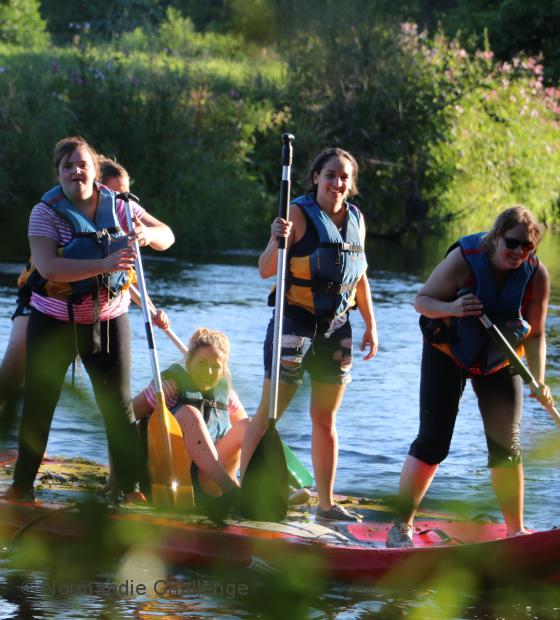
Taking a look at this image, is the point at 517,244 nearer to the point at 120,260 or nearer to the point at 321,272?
the point at 321,272

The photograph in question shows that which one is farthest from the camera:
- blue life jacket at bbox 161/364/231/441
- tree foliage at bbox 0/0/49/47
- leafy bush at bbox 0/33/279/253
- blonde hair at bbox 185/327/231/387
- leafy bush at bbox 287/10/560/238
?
leafy bush at bbox 287/10/560/238

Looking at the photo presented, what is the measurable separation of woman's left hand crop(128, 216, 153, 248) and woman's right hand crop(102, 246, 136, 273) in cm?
5

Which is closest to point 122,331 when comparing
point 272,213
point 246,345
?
point 246,345

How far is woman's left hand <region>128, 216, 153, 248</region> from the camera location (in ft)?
11.4

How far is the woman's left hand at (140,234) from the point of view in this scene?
3484 mm

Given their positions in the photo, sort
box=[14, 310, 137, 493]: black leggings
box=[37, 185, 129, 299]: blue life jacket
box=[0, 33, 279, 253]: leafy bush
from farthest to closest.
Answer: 1. box=[0, 33, 279, 253]: leafy bush
2. box=[37, 185, 129, 299]: blue life jacket
3. box=[14, 310, 137, 493]: black leggings

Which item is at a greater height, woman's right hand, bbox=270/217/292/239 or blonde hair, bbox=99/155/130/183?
blonde hair, bbox=99/155/130/183

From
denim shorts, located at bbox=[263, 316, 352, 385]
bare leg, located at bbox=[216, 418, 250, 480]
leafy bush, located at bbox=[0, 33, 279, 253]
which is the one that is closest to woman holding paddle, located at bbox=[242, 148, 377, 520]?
denim shorts, located at bbox=[263, 316, 352, 385]

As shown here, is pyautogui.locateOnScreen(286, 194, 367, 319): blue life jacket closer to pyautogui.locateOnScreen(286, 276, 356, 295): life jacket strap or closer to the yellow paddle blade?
pyautogui.locateOnScreen(286, 276, 356, 295): life jacket strap

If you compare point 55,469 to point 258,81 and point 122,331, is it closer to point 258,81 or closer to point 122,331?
point 122,331

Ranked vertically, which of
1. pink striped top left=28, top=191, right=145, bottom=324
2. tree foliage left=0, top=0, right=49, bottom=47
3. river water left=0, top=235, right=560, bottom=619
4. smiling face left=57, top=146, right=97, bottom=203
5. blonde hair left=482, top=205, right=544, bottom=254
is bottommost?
river water left=0, top=235, right=560, bottom=619

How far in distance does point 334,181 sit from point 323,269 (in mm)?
310

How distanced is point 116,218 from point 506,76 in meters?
17.3

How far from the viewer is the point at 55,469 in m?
4.85
